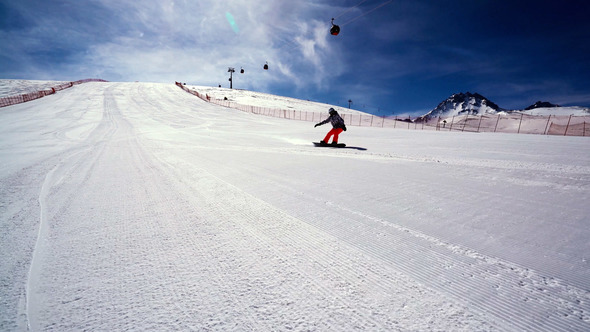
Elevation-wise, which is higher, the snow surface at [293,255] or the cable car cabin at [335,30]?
the cable car cabin at [335,30]

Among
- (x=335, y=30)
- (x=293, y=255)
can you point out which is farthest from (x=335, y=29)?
(x=293, y=255)

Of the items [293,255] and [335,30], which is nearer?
[293,255]

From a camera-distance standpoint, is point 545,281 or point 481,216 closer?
point 545,281

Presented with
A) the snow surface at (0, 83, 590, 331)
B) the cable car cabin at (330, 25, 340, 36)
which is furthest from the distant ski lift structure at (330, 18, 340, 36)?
the snow surface at (0, 83, 590, 331)

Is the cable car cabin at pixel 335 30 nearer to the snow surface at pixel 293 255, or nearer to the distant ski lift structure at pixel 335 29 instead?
the distant ski lift structure at pixel 335 29

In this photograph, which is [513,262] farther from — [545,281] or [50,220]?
[50,220]

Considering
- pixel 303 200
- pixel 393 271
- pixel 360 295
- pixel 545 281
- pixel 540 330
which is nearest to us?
pixel 540 330

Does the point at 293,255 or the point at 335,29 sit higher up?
the point at 335,29

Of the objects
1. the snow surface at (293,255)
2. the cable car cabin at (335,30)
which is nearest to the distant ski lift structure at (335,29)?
the cable car cabin at (335,30)

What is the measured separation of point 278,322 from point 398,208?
84.1 inches

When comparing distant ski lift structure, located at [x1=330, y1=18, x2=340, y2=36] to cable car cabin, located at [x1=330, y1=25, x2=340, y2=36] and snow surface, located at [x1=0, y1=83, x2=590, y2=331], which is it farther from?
snow surface, located at [x1=0, y1=83, x2=590, y2=331]

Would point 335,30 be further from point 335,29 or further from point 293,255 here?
point 293,255

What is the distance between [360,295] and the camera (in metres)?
1.49

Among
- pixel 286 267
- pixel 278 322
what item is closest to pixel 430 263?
pixel 286 267
